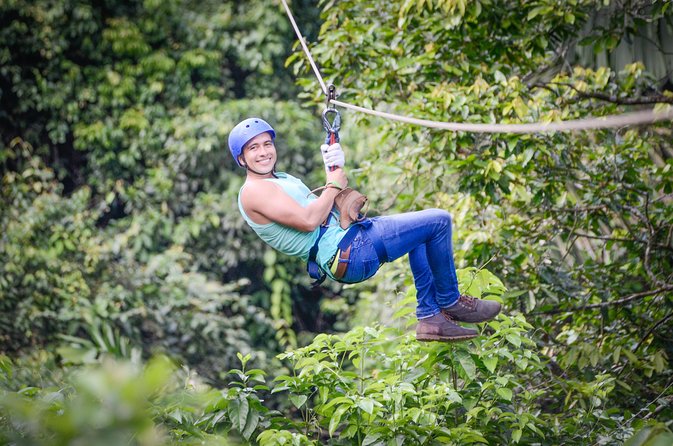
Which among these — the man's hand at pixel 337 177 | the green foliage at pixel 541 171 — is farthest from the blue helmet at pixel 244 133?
the green foliage at pixel 541 171

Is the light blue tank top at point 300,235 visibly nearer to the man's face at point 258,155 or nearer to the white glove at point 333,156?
the man's face at point 258,155

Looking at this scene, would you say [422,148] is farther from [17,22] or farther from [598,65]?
[17,22]

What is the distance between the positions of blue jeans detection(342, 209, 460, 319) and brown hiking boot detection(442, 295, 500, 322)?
0.11ft

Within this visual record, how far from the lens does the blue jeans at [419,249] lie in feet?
12.7

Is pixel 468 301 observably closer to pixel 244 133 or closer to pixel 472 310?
pixel 472 310

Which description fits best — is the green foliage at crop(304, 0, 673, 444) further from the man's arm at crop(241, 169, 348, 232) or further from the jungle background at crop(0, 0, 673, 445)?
the man's arm at crop(241, 169, 348, 232)

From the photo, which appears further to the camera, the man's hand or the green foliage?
the green foliage

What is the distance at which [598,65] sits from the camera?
7070 millimetres

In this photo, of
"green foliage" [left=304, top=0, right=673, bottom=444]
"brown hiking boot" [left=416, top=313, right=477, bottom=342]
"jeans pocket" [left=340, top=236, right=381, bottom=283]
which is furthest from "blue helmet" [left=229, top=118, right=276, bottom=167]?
"green foliage" [left=304, top=0, right=673, bottom=444]

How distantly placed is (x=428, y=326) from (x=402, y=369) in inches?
20.0

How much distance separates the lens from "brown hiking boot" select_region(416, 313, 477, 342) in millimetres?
3885

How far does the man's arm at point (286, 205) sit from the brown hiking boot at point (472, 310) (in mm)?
694

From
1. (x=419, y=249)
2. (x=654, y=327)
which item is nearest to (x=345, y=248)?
(x=419, y=249)

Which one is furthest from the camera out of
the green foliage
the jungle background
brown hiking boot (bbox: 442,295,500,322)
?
the green foliage
